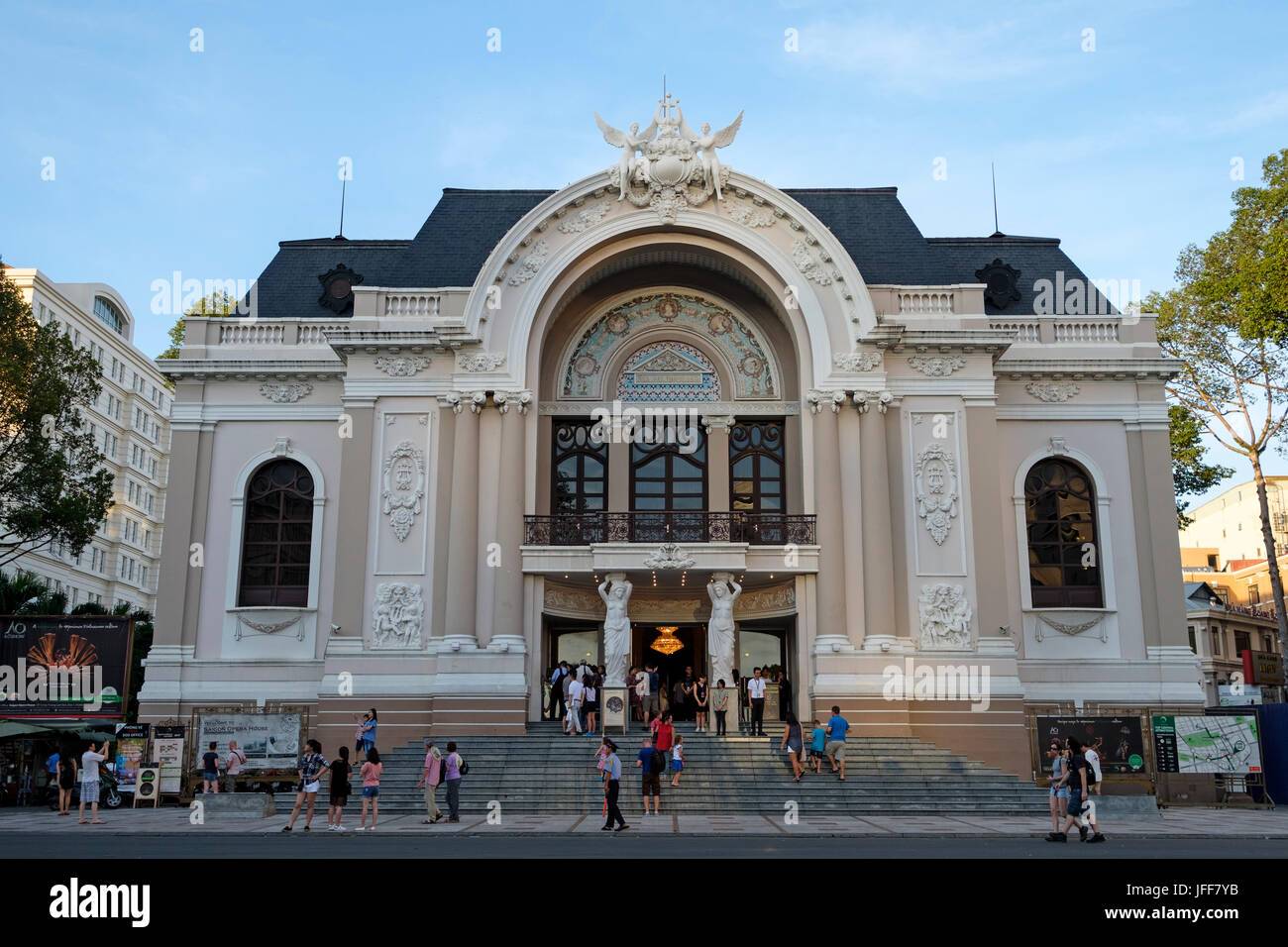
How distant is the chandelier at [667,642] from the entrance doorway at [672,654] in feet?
0.09

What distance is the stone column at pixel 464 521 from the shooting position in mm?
26812

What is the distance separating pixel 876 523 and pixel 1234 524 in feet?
202

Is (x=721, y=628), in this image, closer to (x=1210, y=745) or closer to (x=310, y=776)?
(x=310, y=776)

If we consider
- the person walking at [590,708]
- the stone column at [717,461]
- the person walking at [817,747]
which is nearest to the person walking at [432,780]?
the person walking at [590,708]

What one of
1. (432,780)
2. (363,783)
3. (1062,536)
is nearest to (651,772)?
(432,780)

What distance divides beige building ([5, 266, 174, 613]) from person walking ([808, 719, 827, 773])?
51426mm

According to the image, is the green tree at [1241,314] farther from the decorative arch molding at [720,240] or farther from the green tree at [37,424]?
the green tree at [37,424]

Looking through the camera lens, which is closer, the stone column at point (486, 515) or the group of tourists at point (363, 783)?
the group of tourists at point (363, 783)

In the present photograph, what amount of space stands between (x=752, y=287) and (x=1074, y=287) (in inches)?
383

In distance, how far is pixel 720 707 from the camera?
83.6 ft

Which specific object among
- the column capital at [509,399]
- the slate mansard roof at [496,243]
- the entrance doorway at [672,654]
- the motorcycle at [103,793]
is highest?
the slate mansard roof at [496,243]

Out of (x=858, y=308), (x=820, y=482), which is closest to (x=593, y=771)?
(x=820, y=482)

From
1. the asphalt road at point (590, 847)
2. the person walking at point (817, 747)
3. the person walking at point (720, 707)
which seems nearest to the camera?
the asphalt road at point (590, 847)

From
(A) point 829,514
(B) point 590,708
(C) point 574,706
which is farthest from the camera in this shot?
(A) point 829,514
